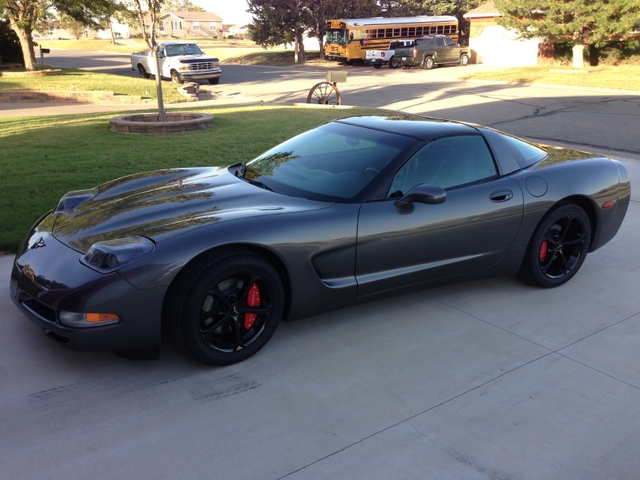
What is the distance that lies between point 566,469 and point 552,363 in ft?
3.35

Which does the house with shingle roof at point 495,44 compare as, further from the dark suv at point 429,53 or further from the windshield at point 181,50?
the windshield at point 181,50

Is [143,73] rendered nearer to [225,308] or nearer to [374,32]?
[374,32]

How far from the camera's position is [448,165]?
14.3 feet

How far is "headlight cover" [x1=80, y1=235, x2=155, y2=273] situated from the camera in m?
3.23

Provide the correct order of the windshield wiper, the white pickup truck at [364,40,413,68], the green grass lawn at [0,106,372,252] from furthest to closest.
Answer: the white pickup truck at [364,40,413,68] → the green grass lawn at [0,106,372,252] → the windshield wiper

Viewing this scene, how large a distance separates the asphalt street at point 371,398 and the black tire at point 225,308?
0.47 ft

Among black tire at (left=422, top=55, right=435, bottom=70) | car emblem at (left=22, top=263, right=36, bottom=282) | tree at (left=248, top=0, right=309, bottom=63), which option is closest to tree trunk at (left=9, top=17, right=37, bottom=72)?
black tire at (left=422, top=55, right=435, bottom=70)

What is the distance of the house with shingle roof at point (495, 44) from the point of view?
35875mm

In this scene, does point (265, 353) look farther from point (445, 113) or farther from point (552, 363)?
point (445, 113)

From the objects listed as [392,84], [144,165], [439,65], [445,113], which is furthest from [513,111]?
[439,65]

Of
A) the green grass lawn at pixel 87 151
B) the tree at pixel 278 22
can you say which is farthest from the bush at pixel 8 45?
the tree at pixel 278 22

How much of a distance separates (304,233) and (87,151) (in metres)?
6.43

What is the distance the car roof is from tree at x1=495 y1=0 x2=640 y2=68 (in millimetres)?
26523

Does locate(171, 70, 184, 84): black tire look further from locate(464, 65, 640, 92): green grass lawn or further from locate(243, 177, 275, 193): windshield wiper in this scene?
locate(243, 177, 275, 193): windshield wiper
